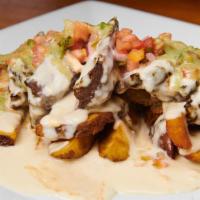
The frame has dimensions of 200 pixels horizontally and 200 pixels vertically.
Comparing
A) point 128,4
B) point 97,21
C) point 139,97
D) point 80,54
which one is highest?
point 80,54

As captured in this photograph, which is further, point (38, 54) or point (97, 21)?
point (97, 21)

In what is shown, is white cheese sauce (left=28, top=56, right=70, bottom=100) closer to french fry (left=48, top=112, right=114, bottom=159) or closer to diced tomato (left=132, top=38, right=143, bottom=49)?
french fry (left=48, top=112, right=114, bottom=159)

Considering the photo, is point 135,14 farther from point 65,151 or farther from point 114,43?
point 65,151

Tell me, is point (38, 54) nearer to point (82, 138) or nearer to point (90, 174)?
point (82, 138)

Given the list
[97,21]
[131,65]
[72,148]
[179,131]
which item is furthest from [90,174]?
[97,21]

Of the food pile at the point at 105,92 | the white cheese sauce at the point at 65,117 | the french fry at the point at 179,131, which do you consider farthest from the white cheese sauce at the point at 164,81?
the white cheese sauce at the point at 65,117
